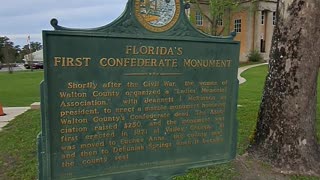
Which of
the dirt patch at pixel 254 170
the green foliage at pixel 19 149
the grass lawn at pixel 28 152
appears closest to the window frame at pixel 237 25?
the grass lawn at pixel 28 152

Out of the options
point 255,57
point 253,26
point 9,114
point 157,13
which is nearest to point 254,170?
point 157,13

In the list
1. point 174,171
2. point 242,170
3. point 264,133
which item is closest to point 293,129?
point 264,133

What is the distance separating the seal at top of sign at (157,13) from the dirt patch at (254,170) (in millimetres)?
2457

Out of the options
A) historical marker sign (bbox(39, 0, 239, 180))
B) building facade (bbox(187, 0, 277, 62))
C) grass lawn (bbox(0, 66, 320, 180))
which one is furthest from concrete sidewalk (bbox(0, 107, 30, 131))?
building facade (bbox(187, 0, 277, 62))

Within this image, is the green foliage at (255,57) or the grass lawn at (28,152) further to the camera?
the green foliage at (255,57)

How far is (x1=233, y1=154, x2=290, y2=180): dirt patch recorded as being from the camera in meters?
4.95

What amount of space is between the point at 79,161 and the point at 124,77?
0.85 metres

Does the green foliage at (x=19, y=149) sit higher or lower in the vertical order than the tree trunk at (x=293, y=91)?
lower

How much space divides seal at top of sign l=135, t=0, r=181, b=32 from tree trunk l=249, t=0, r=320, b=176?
2.24 metres

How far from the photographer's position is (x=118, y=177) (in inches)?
135

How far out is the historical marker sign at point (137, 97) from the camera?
10.3 ft

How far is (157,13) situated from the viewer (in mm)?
3387

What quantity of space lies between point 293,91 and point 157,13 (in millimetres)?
2613

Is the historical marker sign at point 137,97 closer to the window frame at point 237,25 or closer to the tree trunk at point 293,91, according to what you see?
the tree trunk at point 293,91
